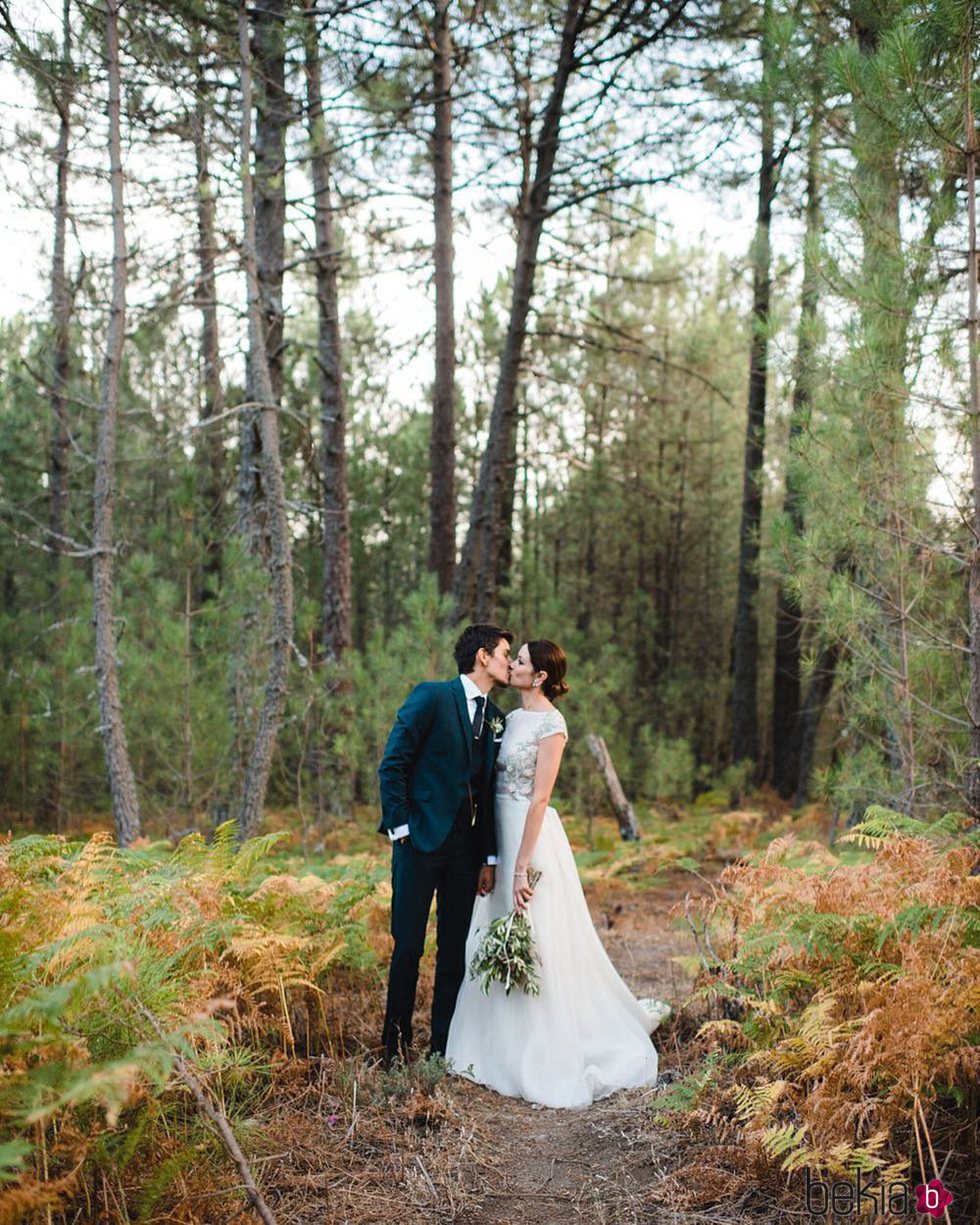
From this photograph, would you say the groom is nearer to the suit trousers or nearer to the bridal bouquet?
the suit trousers

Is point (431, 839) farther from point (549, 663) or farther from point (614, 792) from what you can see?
point (614, 792)

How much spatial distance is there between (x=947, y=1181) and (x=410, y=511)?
1861cm

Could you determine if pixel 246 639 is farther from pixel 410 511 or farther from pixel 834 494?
pixel 410 511

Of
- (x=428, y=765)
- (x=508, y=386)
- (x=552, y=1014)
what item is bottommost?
(x=552, y=1014)

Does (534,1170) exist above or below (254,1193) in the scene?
below

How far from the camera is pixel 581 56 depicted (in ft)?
35.3

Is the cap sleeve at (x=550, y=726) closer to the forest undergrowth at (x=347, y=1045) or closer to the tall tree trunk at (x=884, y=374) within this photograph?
the forest undergrowth at (x=347, y=1045)

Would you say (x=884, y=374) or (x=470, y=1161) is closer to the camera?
(x=470, y=1161)

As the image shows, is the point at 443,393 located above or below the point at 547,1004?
above

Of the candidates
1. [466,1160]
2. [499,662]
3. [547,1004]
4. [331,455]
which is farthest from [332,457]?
[466,1160]

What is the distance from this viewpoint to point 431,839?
4.49 metres

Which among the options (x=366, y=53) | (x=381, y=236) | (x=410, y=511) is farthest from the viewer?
(x=410, y=511)

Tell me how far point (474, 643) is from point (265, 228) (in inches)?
260

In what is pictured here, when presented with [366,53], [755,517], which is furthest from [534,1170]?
[755,517]
